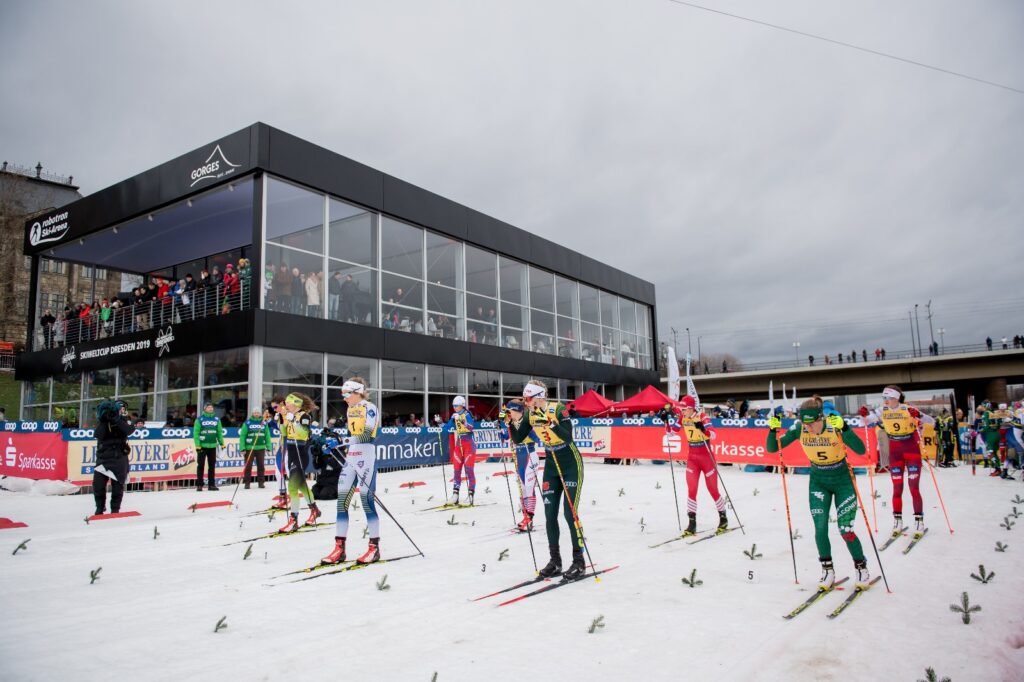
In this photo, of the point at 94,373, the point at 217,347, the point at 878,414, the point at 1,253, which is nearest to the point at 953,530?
the point at 878,414

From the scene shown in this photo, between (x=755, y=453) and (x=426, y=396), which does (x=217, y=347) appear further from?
(x=755, y=453)

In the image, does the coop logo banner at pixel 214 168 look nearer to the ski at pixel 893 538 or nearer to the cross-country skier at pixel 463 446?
the cross-country skier at pixel 463 446

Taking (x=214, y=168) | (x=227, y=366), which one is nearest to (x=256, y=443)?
(x=227, y=366)

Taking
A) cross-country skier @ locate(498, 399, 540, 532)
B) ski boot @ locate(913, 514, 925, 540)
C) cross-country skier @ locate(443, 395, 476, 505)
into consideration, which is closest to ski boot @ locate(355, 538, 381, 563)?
cross-country skier @ locate(498, 399, 540, 532)

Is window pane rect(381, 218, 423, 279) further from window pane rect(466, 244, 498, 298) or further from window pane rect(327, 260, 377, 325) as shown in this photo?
window pane rect(466, 244, 498, 298)

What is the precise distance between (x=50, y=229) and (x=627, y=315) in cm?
3258

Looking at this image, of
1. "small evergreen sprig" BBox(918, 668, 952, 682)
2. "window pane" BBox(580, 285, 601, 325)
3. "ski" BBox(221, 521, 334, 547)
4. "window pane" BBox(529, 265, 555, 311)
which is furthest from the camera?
"window pane" BBox(580, 285, 601, 325)

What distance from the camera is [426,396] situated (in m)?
26.9

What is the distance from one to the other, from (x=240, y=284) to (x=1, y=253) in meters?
25.5

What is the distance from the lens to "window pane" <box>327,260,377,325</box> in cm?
2350

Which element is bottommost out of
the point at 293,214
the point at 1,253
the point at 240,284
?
the point at 240,284

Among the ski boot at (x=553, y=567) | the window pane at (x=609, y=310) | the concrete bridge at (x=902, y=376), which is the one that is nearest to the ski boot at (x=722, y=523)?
the ski boot at (x=553, y=567)

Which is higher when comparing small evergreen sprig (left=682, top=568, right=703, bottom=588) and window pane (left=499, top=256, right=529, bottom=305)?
window pane (left=499, top=256, right=529, bottom=305)

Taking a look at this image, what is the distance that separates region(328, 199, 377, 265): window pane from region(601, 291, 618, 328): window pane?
1892 cm
